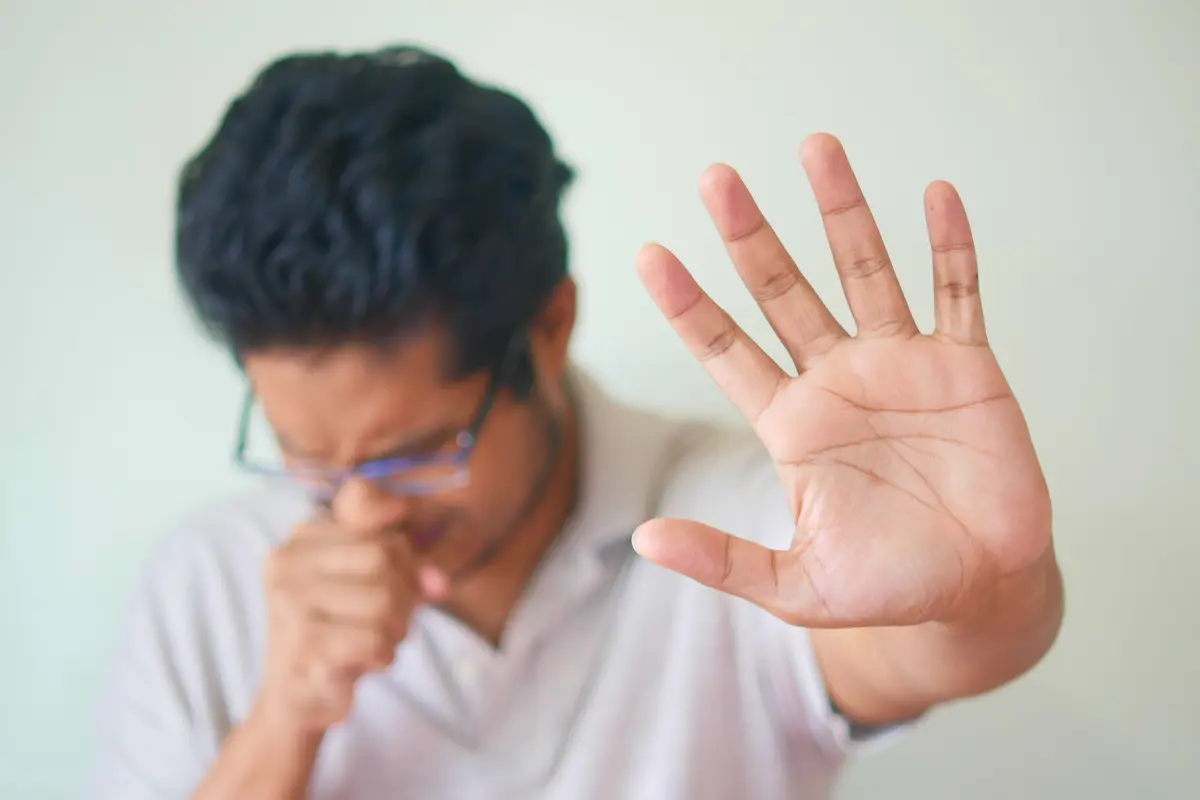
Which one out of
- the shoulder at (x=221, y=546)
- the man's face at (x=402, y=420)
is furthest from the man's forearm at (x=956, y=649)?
the shoulder at (x=221, y=546)

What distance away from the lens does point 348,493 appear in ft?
2.06

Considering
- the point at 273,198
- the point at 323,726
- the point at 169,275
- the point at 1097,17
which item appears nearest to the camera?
the point at 273,198

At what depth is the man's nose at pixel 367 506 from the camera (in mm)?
625

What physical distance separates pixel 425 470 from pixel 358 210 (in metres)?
0.21

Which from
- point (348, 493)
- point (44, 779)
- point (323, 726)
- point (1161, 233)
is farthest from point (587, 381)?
point (44, 779)

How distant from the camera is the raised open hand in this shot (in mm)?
431

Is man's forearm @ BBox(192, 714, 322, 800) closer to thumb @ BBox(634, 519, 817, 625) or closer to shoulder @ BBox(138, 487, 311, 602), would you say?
shoulder @ BBox(138, 487, 311, 602)

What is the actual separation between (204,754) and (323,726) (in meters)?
0.20

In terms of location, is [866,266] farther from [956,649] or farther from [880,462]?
[956,649]

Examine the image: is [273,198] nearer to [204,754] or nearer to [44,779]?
[204,754]

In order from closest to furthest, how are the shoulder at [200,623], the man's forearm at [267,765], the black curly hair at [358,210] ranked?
the black curly hair at [358,210] < the man's forearm at [267,765] < the shoulder at [200,623]

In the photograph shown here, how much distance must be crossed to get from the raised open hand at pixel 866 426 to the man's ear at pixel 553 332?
0.83 ft

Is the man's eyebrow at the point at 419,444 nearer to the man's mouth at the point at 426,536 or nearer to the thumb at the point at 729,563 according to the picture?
the man's mouth at the point at 426,536

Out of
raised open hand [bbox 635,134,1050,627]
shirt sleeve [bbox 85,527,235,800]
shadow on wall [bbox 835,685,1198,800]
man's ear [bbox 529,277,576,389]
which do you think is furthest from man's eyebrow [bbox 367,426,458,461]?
shadow on wall [bbox 835,685,1198,800]
